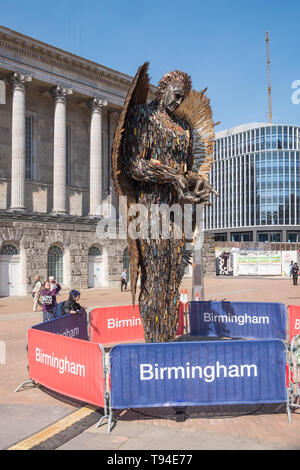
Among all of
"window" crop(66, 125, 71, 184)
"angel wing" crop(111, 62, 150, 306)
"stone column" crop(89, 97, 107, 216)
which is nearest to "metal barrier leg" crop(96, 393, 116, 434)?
"angel wing" crop(111, 62, 150, 306)

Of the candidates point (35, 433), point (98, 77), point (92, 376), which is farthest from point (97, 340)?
point (98, 77)

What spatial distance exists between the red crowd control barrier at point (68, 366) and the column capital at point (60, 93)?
29.4 metres

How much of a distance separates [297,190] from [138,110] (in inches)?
3765

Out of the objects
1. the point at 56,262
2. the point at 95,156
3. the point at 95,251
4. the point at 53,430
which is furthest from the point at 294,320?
the point at 95,156

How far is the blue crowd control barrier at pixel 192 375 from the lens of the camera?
638cm

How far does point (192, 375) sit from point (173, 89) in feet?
16.7

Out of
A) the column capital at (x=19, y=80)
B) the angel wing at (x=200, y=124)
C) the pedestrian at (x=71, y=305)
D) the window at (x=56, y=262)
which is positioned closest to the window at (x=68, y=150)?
the column capital at (x=19, y=80)

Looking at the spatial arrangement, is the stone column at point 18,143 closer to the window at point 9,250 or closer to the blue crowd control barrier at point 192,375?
the window at point 9,250

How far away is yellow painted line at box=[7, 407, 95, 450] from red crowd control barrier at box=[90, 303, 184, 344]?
4.99m

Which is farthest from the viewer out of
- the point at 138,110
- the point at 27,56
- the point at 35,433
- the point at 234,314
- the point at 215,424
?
the point at 27,56

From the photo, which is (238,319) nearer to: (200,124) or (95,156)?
(200,124)

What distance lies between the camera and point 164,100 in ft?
26.5

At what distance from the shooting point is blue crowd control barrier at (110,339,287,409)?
6.38m

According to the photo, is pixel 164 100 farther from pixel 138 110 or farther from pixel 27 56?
pixel 27 56
